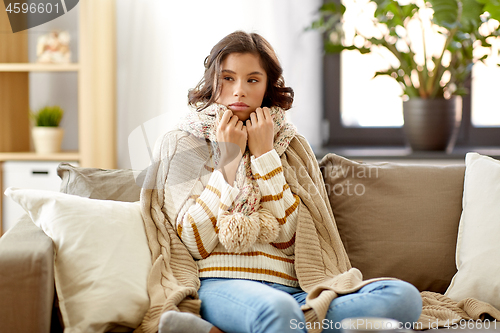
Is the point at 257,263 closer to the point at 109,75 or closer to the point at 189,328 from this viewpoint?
the point at 189,328

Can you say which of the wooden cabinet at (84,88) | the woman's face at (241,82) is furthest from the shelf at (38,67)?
the woman's face at (241,82)

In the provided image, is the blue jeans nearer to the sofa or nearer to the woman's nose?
the sofa

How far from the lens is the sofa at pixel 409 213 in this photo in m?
1.47

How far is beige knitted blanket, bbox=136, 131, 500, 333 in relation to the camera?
1.25 m

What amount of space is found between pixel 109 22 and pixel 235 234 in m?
1.58

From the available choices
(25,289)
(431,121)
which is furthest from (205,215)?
(431,121)

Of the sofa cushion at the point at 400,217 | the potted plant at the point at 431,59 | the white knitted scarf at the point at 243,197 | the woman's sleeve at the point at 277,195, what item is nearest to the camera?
the white knitted scarf at the point at 243,197

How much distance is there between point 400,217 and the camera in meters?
1.60

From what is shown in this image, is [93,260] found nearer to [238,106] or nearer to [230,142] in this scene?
[230,142]

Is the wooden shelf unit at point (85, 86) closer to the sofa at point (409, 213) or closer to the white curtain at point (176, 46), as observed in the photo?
the white curtain at point (176, 46)

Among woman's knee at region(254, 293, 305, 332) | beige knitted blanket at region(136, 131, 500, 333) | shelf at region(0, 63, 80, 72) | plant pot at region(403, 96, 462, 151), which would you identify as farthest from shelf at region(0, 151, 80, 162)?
plant pot at region(403, 96, 462, 151)

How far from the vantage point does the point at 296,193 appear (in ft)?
4.99

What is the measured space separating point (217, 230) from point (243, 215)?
88 millimetres

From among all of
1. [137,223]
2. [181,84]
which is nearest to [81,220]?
[137,223]
